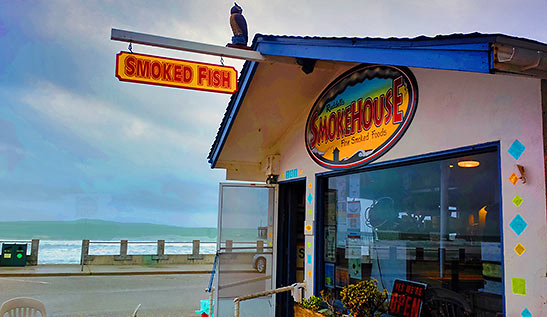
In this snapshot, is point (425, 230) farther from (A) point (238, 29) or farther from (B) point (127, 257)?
(B) point (127, 257)

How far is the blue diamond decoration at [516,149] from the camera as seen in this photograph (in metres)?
2.74

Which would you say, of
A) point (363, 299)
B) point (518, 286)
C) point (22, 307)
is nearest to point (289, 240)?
point (363, 299)

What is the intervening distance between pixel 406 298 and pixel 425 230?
25.9 inches

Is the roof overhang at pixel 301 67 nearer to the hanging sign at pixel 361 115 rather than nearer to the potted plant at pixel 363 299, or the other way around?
the hanging sign at pixel 361 115

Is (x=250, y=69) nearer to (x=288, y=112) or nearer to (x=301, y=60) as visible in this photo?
(x=301, y=60)

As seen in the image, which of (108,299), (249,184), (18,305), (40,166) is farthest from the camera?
(40,166)

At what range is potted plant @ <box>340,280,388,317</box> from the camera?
12.8 feet

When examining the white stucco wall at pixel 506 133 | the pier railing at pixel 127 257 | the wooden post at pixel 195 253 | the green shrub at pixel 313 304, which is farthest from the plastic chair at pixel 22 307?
the wooden post at pixel 195 253

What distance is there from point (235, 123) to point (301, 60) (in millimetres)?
1868

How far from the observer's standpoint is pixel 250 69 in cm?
493

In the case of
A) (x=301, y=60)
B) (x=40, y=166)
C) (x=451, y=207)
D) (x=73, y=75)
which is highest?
(x=73, y=75)

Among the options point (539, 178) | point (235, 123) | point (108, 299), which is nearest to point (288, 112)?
point (235, 123)

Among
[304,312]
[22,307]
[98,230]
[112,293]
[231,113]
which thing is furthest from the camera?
Answer: [98,230]

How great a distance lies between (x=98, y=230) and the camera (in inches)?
2758
